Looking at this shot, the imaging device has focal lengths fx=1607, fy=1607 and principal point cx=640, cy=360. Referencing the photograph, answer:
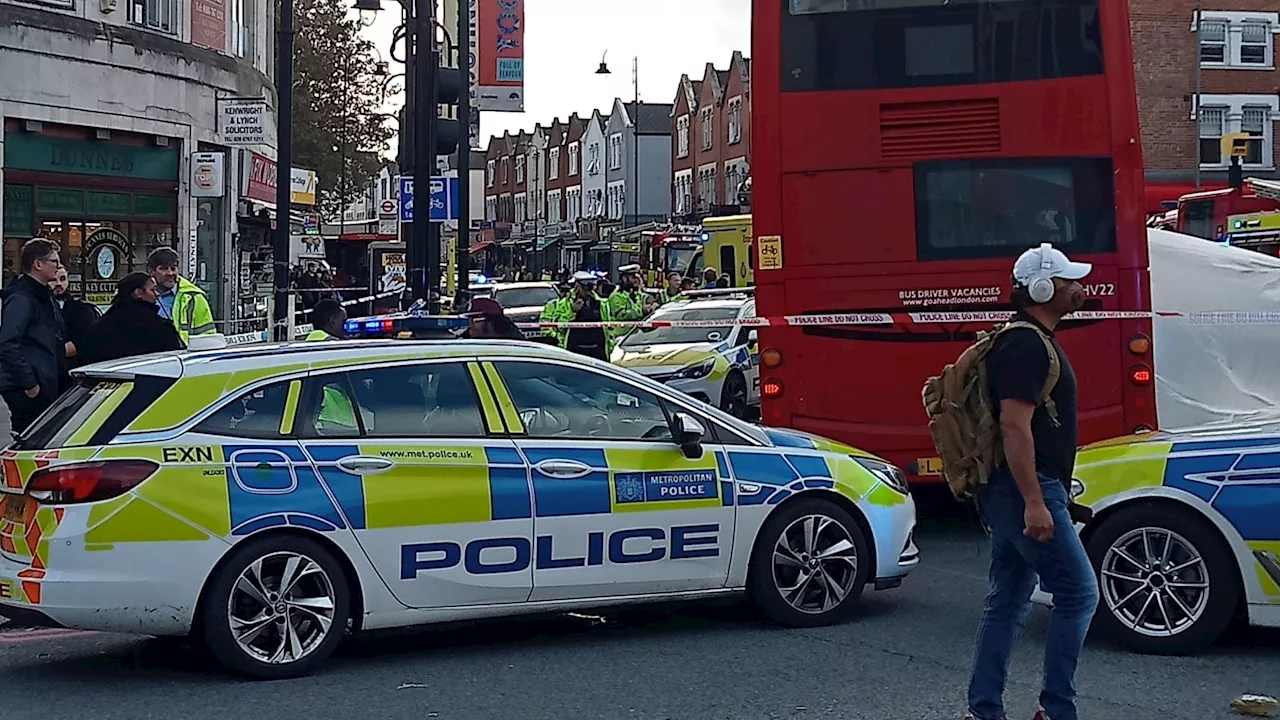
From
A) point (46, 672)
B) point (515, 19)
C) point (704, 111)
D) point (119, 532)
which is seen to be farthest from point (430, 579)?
point (704, 111)

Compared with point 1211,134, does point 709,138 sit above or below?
above

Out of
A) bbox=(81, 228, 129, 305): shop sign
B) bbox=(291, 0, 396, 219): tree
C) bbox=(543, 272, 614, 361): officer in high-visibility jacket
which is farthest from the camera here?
bbox=(291, 0, 396, 219): tree

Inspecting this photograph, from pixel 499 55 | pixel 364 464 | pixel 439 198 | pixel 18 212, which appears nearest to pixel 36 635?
pixel 364 464

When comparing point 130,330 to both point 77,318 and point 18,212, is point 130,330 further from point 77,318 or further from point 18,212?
point 18,212

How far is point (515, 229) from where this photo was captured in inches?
4031

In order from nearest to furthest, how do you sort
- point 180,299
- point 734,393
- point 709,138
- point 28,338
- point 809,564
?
1. point 809,564
2. point 28,338
3. point 180,299
4. point 734,393
5. point 709,138

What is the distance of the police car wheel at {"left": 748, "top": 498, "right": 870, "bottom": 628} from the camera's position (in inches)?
313

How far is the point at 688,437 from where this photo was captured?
774 cm

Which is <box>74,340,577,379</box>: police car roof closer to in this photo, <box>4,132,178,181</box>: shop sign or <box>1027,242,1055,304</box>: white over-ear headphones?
<box>1027,242,1055,304</box>: white over-ear headphones

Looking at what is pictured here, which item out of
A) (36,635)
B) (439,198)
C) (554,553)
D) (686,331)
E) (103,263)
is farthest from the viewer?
(103,263)

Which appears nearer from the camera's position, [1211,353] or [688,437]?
[688,437]

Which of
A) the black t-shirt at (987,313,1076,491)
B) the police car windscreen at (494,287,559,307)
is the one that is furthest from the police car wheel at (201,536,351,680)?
the police car windscreen at (494,287,559,307)

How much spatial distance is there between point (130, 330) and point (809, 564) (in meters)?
4.72

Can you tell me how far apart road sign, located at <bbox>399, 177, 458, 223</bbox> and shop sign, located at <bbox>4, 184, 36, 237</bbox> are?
A: 516cm
